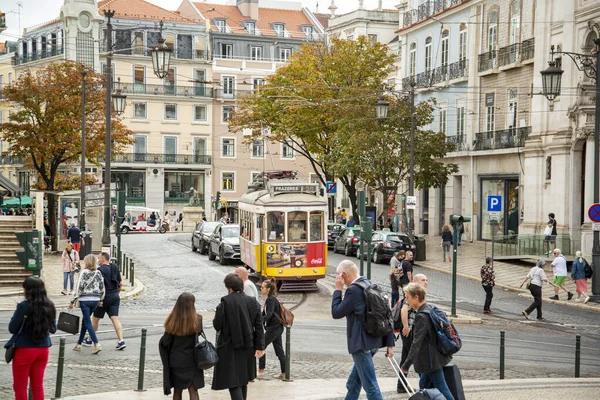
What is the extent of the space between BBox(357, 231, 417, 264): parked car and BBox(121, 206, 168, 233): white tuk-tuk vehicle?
3291 centimetres

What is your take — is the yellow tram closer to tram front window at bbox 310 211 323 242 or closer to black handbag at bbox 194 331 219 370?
tram front window at bbox 310 211 323 242

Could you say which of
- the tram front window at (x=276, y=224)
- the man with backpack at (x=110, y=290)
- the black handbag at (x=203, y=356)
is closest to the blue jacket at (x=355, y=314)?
the black handbag at (x=203, y=356)

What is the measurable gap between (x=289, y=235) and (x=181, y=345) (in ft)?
59.1

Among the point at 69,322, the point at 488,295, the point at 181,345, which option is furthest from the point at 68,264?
the point at 181,345

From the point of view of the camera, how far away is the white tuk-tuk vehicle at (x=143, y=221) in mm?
69500

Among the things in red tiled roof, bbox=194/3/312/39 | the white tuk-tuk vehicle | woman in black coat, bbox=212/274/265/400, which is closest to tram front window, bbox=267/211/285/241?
woman in black coat, bbox=212/274/265/400

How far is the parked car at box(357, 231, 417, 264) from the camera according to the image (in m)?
38.7

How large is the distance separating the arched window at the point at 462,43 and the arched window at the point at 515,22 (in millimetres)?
4899

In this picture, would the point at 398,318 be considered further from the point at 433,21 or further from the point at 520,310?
the point at 433,21

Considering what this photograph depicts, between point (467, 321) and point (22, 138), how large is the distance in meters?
26.1

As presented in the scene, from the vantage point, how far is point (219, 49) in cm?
8219

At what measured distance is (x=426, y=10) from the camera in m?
55.1

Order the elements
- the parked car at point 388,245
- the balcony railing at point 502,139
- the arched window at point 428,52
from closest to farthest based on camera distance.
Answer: the parked car at point 388,245 → the balcony railing at point 502,139 → the arched window at point 428,52

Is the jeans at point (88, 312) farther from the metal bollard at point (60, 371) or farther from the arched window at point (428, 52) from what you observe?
the arched window at point (428, 52)
